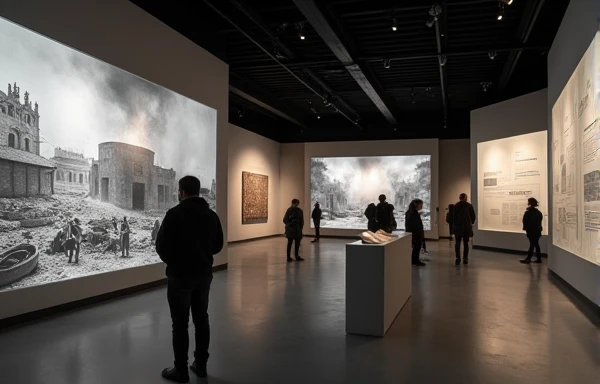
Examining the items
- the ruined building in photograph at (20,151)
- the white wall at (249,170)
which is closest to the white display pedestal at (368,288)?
the ruined building in photograph at (20,151)

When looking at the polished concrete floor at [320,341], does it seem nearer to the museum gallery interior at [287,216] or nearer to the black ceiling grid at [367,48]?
the museum gallery interior at [287,216]

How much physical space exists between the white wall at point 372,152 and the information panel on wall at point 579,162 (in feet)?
30.7

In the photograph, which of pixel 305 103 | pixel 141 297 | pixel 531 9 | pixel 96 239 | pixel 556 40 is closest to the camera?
pixel 96 239

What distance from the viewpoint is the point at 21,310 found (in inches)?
209

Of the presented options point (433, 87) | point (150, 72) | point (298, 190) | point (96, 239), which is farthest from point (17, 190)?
point (298, 190)

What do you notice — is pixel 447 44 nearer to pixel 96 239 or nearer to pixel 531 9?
pixel 531 9

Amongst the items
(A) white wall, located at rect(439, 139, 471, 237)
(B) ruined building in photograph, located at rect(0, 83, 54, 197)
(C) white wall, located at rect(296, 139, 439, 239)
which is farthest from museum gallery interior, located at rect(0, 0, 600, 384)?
(A) white wall, located at rect(439, 139, 471, 237)

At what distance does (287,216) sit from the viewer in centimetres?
1110

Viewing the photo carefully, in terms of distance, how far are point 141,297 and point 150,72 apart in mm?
3684

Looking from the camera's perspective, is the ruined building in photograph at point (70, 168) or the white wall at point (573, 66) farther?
the white wall at point (573, 66)

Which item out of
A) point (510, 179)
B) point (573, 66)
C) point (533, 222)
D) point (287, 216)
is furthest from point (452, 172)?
point (573, 66)

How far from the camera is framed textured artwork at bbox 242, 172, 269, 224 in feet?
55.3

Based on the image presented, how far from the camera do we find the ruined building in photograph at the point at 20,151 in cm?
508

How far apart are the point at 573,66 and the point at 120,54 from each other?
7053 mm
